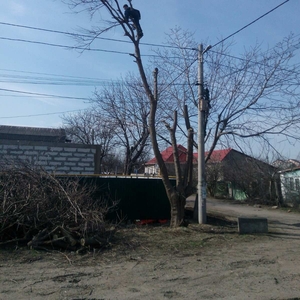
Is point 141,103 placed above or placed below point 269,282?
above

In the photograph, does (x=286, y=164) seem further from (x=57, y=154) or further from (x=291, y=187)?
(x=57, y=154)

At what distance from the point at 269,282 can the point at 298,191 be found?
15.4 meters

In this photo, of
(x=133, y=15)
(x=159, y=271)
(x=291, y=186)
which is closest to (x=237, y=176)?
(x=291, y=186)

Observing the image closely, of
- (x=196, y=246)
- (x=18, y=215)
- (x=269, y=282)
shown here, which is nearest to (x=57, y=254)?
(x=18, y=215)

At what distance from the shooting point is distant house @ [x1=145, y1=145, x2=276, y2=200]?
22.5 m

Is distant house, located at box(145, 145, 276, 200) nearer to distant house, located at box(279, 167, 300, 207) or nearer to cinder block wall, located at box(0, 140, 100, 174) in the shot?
distant house, located at box(279, 167, 300, 207)

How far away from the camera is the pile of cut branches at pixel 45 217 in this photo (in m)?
7.94

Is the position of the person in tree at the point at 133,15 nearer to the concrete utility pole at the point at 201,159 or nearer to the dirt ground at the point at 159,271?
the concrete utility pole at the point at 201,159

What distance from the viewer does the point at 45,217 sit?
845 centimetres

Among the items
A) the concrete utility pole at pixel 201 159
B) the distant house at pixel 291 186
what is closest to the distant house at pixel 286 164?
the distant house at pixel 291 186

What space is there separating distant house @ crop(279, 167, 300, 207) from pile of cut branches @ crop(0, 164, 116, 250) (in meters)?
14.3

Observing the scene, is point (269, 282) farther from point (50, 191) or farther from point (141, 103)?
point (141, 103)

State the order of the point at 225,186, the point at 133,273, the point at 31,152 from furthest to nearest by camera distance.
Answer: the point at 225,186 < the point at 31,152 < the point at 133,273

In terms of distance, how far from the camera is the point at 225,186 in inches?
1137
